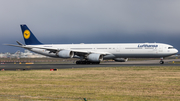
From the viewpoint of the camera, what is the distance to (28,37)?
60.8 m

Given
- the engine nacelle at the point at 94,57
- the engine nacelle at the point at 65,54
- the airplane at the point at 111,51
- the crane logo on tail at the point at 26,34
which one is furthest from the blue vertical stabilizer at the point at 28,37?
the engine nacelle at the point at 94,57

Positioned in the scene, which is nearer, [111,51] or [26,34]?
[111,51]

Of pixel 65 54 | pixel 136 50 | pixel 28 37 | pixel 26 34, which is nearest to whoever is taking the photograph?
pixel 136 50

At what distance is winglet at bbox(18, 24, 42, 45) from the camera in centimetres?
6081

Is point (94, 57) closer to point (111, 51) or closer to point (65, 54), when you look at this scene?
point (111, 51)

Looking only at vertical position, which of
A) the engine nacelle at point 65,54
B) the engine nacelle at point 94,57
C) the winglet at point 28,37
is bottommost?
the engine nacelle at point 94,57

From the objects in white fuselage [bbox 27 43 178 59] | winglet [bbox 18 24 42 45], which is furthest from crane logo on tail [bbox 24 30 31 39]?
white fuselage [bbox 27 43 178 59]

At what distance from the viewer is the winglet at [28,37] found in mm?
60812

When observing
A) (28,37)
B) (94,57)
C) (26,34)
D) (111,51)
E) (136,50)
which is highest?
(26,34)

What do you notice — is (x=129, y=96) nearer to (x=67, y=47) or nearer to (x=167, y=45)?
(x=167, y=45)

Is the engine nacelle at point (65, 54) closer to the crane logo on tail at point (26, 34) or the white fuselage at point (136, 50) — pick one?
the white fuselage at point (136, 50)

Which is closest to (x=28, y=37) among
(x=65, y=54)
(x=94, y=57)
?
(x=65, y=54)

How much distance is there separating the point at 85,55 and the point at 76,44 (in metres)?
5.22

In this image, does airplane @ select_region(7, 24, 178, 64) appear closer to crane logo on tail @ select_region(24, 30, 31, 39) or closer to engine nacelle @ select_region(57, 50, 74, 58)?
engine nacelle @ select_region(57, 50, 74, 58)
